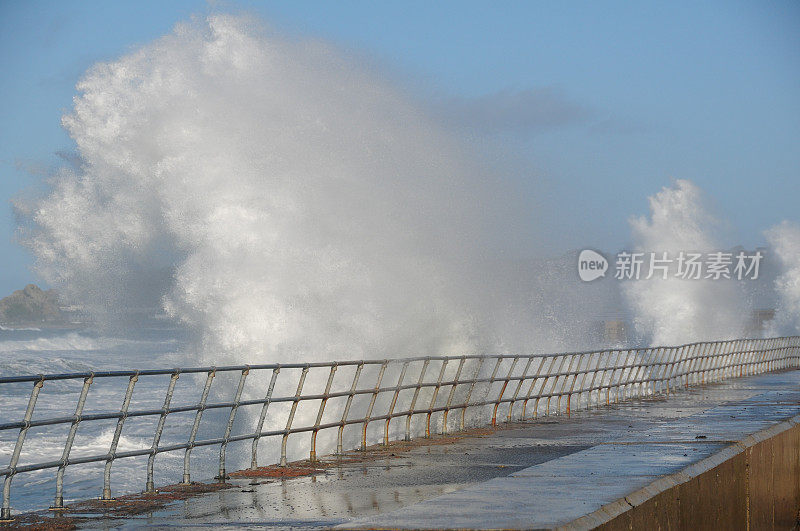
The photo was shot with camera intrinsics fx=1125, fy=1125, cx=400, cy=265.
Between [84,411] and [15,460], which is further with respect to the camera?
[84,411]

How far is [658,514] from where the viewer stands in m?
6.33

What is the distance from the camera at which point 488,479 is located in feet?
37.3

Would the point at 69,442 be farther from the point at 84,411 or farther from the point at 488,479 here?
the point at 84,411

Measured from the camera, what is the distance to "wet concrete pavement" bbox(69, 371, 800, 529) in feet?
18.8

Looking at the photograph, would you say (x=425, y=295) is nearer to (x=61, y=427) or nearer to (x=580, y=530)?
(x=61, y=427)

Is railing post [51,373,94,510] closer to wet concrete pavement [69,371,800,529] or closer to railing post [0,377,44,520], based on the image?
railing post [0,377,44,520]

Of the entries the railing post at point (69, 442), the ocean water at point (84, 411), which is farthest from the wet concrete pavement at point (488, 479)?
the ocean water at point (84, 411)

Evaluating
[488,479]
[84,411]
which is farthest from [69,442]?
[84,411]

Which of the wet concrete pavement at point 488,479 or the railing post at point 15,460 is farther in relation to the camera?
the railing post at point 15,460

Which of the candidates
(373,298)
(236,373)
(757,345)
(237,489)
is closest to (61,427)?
(236,373)

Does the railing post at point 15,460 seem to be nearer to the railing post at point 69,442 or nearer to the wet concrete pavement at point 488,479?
the railing post at point 69,442

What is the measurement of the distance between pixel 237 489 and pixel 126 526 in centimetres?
239

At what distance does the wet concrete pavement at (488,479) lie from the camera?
572 centimetres

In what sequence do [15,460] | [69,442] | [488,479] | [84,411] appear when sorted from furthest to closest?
[84,411]
[488,479]
[69,442]
[15,460]
